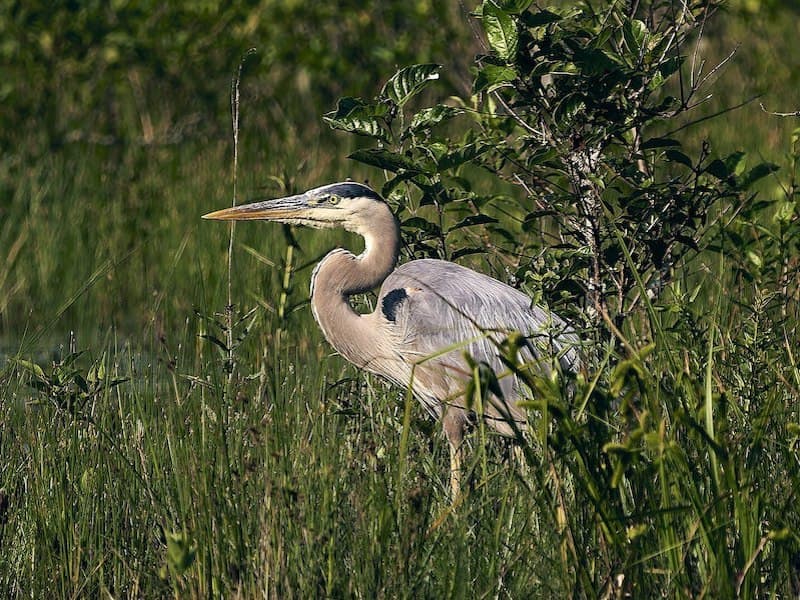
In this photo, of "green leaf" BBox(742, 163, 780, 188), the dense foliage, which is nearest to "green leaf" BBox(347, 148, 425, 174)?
the dense foliage

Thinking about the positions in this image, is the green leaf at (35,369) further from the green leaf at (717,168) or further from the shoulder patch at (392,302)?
the green leaf at (717,168)

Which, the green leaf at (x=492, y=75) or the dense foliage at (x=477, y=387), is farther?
the green leaf at (x=492, y=75)

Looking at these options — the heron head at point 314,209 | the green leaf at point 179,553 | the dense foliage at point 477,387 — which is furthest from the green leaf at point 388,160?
the green leaf at point 179,553

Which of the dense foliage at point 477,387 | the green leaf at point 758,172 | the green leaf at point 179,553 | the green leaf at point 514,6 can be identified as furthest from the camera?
the green leaf at point 758,172

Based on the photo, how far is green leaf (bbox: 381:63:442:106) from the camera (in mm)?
3682

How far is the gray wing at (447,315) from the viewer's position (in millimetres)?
4000

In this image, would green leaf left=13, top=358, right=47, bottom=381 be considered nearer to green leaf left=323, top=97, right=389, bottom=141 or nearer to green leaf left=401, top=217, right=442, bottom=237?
green leaf left=323, top=97, right=389, bottom=141

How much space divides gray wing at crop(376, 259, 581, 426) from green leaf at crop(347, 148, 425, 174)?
1.09 feet

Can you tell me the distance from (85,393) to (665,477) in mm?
1772

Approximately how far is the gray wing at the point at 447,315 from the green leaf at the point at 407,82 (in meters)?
0.55

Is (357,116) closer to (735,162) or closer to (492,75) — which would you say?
(492,75)

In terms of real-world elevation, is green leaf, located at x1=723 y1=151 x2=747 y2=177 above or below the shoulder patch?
above

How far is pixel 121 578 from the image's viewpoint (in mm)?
3127

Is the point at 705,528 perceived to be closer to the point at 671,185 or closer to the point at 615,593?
the point at 615,593
